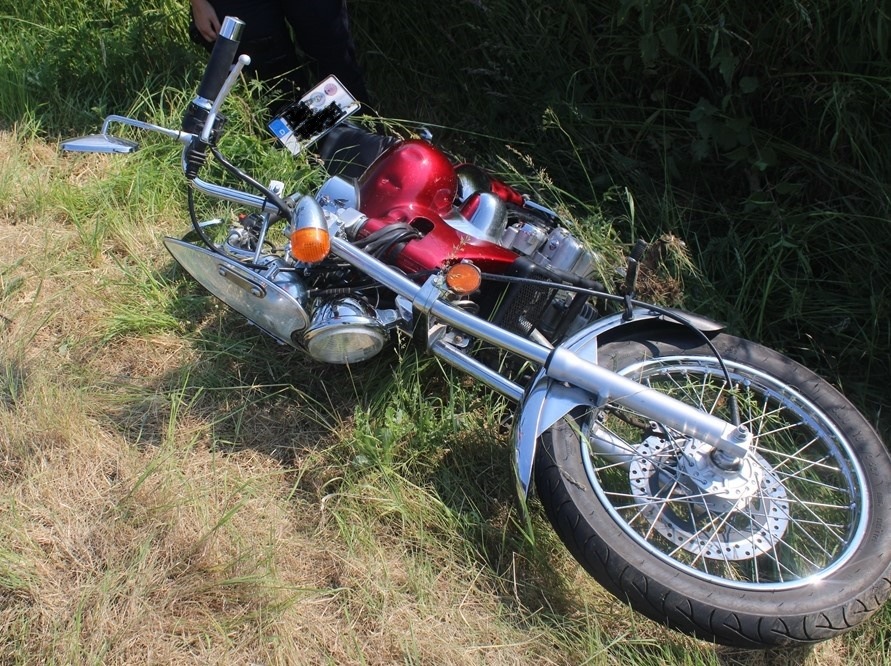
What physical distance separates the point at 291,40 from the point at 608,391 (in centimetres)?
256

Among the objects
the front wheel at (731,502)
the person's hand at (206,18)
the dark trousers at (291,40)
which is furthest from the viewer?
the dark trousers at (291,40)

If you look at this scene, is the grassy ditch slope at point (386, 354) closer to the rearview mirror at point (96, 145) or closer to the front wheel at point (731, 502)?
the front wheel at point (731, 502)

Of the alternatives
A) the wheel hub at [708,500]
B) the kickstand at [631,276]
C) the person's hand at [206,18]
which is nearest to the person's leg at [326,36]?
the person's hand at [206,18]

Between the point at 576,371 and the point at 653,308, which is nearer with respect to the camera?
the point at 576,371

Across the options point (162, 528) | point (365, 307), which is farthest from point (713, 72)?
point (162, 528)

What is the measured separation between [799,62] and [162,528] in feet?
8.85

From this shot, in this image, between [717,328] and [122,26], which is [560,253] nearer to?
[717,328]

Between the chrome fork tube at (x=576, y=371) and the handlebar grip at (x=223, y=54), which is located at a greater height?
the handlebar grip at (x=223, y=54)

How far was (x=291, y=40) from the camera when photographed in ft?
12.8

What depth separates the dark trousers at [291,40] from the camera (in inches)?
144

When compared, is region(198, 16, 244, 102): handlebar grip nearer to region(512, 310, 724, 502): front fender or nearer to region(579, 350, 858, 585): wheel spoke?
region(512, 310, 724, 502): front fender

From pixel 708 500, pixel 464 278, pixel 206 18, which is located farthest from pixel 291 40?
pixel 708 500

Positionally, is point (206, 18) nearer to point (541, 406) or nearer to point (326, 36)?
point (326, 36)

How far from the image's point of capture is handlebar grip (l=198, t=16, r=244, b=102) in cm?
213
